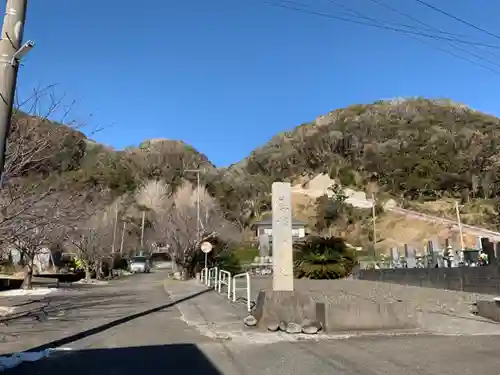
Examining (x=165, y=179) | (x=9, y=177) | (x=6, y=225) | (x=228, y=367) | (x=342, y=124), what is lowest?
(x=228, y=367)

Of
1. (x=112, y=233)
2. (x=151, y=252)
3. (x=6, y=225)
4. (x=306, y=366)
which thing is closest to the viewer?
(x=306, y=366)

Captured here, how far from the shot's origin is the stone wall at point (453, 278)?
15383 mm

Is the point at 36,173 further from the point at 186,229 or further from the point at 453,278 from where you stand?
the point at 186,229

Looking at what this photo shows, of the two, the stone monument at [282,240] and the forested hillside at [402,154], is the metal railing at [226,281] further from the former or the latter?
the forested hillside at [402,154]

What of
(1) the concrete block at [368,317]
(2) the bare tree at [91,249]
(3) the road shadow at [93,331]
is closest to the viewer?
(3) the road shadow at [93,331]

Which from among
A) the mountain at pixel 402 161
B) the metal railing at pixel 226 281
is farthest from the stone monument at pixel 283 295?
the mountain at pixel 402 161

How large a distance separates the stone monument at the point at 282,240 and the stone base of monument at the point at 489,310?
4637 millimetres

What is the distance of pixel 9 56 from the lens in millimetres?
4340

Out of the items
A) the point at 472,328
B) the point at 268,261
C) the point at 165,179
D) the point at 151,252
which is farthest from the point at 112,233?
the point at 472,328

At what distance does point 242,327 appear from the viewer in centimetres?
1035

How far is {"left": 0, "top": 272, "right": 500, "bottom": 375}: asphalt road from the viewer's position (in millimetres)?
6270

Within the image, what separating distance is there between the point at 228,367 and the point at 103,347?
9.55 ft

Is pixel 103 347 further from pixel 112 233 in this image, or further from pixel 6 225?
pixel 112 233

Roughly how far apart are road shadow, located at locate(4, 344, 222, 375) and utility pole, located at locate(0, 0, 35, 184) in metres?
3.38
